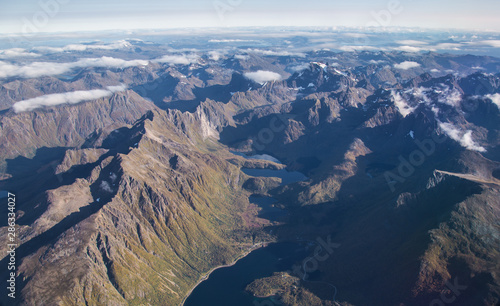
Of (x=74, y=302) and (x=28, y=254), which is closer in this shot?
(x=74, y=302)

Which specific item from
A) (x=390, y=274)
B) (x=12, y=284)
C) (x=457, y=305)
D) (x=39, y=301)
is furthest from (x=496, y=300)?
(x=12, y=284)

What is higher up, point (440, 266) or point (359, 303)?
point (440, 266)

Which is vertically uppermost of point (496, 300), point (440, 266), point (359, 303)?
point (496, 300)

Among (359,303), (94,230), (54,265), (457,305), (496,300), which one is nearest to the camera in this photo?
(496,300)

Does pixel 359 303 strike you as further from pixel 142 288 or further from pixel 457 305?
pixel 142 288

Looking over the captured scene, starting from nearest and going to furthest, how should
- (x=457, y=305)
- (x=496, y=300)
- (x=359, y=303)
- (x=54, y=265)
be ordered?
(x=496, y=300), (x=457, y=305), (x=54, y=265), (x=359, y=303)

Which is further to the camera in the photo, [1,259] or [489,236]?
[489,236]

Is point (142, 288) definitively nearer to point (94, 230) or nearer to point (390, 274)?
point (94, 230)

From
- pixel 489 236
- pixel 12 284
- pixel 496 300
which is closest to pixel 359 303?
pixel 496 300

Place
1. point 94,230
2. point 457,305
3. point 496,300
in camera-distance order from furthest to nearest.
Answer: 1. point 94,230
2. point 457,305
3. point 496,300
